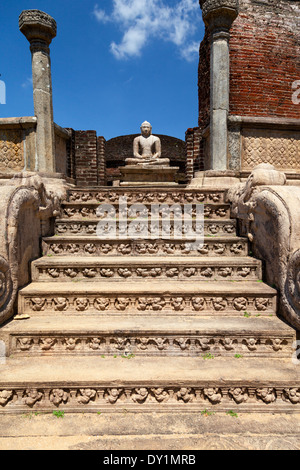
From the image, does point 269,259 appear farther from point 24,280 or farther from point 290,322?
point 24,280

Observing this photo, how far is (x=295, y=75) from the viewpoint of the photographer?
781 centimetres

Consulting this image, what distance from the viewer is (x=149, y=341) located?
217 cm

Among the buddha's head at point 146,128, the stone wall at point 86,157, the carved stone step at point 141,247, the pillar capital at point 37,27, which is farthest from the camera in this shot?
the stone wall at point 86,157

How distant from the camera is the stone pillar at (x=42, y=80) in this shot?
14.8 ft

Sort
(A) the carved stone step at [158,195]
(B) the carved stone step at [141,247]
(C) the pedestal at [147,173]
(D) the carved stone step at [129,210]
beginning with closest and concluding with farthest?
1. (B) the carved stone step at [141,247]
2. (D) the carved stone step at [129,210]
3. (A) the carved stone step at [158,195]
4. (C) the pedestal at [147,173]

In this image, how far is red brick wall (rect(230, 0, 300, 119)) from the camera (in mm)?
7422

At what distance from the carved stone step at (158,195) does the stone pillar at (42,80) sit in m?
1.30

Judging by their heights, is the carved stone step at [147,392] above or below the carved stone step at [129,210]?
below

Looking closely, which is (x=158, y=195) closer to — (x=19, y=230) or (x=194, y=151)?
(x=19, y=230)

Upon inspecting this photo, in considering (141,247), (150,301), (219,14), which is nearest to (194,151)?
(219,14)

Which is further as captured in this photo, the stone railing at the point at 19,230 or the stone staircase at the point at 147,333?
the stone railing at the point at 19,230

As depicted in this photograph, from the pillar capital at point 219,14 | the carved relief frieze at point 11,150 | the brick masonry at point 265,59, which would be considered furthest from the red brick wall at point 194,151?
the carved relief frieze at point 11,150

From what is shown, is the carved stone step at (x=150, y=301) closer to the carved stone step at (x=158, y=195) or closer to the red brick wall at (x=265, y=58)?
the carved stone step at (x=158, y=195)
